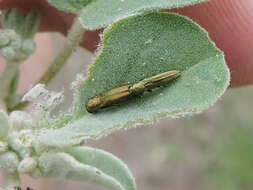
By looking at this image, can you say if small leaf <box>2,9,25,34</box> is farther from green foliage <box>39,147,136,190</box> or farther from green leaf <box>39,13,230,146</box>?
green foliage <box>39,147,136,190</box>

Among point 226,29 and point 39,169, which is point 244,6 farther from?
point 39,169

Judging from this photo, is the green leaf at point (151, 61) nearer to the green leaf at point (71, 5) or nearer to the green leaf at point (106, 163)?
the green leaf at point (106, 163)

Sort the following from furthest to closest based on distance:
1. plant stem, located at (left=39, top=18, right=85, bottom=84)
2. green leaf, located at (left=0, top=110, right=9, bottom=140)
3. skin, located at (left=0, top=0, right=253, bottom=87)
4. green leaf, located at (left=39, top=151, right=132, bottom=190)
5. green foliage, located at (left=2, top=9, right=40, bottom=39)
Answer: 1. skin, located at (left=0, top=0, right=253, bottom=87)
2. green foliage, located at (left=2, top=9, right=40, bottom=39)
3. plant stem, located at (left=39, top=18, right=85, bottom=84)
4. green leaf, located at (left=0, top=110, right=9, bottom=140)
5. green leaf, located at (left=39, top=151, right=132, bottom=190)

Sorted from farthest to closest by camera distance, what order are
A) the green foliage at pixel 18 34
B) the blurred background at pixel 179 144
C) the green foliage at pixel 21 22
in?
the blurred background at pixel 179 144 < the green foliage at pixel 21 22 < the green foliage at pixel 18 34

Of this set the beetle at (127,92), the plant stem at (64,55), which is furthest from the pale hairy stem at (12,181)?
the plant stem at (64,55)

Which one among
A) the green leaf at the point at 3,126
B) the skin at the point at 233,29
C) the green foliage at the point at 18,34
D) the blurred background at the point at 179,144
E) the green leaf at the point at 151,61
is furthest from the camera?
the blurred background at the point at 179,144

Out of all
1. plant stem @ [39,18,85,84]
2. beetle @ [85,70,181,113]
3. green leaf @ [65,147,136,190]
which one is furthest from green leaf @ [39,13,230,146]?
plant stem @ [39,18,85,84]

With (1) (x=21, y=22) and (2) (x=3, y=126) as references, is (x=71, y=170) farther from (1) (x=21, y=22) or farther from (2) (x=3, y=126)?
(1) (x=21, y=22)

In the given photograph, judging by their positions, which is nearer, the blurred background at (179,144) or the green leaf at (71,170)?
the green leaf at (71,170)
